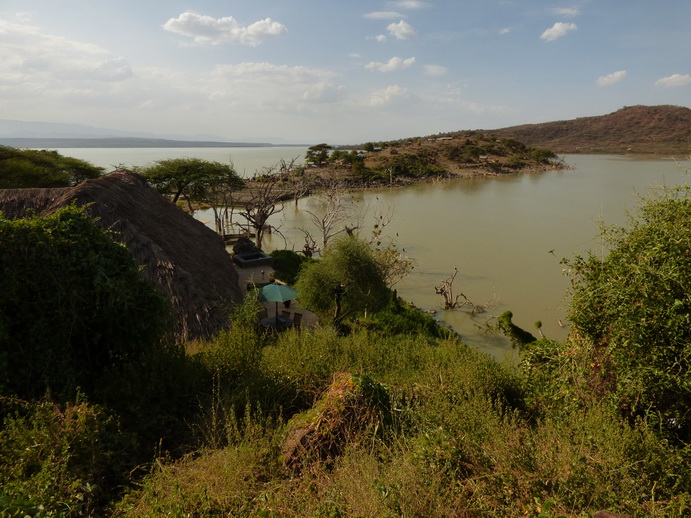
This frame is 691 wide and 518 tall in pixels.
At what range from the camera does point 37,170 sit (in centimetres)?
1947

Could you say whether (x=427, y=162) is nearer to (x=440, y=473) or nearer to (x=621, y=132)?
(x=440, y=473)

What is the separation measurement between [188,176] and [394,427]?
797 inches

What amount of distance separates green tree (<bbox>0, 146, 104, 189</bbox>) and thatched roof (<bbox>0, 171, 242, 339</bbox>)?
10859 millimetres

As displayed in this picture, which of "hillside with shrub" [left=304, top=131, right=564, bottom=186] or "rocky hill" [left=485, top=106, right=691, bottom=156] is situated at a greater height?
"rocky hill" [left=485, top=106, right=691, bottom=156]

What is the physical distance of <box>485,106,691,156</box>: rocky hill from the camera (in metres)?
104

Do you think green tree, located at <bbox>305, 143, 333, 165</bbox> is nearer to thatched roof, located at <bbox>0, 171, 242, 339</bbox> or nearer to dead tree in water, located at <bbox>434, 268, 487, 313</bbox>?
dead tree in water, located at <bbox>434, 268, 487, 313</bbox>

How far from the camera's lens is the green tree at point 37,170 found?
726 inches

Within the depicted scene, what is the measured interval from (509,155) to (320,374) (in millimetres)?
82882

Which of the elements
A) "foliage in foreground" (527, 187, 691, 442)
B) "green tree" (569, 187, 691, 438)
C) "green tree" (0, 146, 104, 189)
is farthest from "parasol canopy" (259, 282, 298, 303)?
"green tree" (0, 146, 104, 189)

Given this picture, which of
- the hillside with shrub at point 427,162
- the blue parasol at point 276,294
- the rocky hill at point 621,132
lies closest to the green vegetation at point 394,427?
the blue parasol at point 276,294

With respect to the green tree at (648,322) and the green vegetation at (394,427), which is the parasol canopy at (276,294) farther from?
the green tree at (648,322)

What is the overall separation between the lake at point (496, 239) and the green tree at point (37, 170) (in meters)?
8.64

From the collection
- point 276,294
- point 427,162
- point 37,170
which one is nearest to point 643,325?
point 276,294

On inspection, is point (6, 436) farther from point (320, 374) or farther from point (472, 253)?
point (472, 253)
